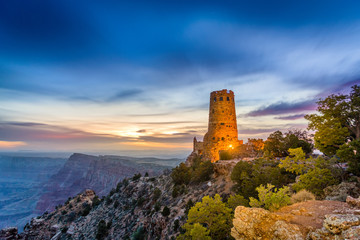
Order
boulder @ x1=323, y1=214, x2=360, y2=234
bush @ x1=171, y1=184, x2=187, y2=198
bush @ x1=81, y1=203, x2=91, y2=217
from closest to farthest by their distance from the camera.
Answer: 1. boulder @ x1=323, y1=214, x2=360, y2=234
2. bush @ x1=171, y1=184, x2=187, y2=198
3. bush @ x1=81, y1=203, x2=91, y2=217

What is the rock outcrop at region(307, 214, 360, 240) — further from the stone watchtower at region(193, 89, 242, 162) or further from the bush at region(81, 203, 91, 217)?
the bush at region(81, 203, 91, 217)

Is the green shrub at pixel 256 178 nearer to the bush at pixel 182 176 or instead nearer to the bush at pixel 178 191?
the bush at pixel 178 191

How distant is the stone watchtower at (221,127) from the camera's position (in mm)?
39219

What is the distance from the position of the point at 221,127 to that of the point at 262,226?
32.2m

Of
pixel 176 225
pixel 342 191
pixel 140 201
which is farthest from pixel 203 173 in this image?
pixel 342 191

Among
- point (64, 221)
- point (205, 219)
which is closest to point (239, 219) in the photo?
point (205, 219)

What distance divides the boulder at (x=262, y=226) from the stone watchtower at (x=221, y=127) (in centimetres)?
3063

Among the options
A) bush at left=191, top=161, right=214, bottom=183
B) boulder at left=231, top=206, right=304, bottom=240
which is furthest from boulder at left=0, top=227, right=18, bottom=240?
boulder at left=231, top=206, right=304, bottom=240

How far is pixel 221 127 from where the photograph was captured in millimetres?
39500

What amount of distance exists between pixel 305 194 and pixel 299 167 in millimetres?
3649

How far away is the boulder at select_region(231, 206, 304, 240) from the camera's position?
7191 mm

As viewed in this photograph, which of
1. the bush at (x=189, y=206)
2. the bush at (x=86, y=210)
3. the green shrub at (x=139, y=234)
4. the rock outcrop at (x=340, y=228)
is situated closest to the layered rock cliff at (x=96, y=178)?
the bush at (x=86, y=210)

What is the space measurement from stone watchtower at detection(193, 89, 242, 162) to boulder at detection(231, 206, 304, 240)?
30631 mm

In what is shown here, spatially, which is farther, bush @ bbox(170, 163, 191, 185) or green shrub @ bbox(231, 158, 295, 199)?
bush @ bbox(170, 163, 191, 185)
